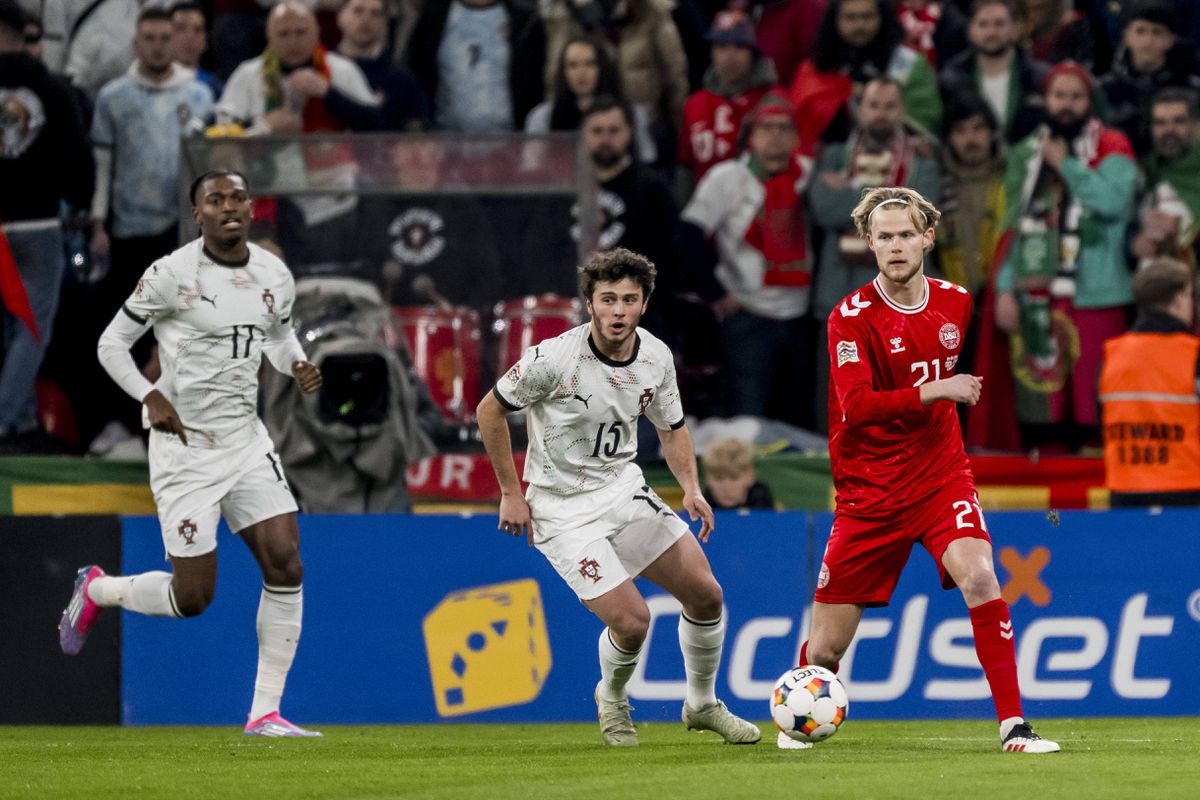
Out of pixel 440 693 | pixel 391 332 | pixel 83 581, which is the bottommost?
pixel 440 693

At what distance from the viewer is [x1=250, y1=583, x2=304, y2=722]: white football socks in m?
9.04

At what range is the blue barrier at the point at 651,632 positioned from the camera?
1012cm

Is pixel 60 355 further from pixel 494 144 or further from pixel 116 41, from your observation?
pixel 494 144

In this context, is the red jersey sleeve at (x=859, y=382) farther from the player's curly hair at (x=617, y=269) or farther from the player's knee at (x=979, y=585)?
the player's curly hair at (x=617, y=269)

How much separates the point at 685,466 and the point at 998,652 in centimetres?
158

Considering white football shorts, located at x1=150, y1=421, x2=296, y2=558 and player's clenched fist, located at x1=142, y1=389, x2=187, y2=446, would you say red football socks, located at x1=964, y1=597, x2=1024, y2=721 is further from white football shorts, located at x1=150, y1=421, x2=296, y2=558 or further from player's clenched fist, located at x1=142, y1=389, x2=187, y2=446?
player's clenched fist, located at x1=142, y1=389, x2=187, y2=446

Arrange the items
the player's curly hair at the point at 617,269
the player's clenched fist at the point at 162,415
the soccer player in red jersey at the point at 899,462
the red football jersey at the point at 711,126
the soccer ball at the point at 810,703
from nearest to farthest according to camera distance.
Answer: the soccer player in red jersey at the point at 899,462, the soccer ball at the point at 810,703, the player's curly hair at the point at 617,269, the player's clenched fist at the point at 162,415, the red football jersey at the point at 711,126

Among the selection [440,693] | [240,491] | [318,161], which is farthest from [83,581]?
[318,161]

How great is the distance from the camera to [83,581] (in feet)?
30.9

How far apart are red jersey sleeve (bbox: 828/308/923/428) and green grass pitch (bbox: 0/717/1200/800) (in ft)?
4.01

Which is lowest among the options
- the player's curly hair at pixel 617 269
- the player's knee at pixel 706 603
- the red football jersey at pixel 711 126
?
→ the player's knee at pixel 706 603

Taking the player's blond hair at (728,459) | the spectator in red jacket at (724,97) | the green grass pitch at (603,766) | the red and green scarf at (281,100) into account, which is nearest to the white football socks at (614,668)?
the green grass pitch at (603,766)

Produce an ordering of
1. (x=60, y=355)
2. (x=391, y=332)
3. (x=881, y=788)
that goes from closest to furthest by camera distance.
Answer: (x=881, y=788)
(x=391, y=332)
(x=60, y=355)

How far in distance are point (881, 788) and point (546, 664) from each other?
4263mm
